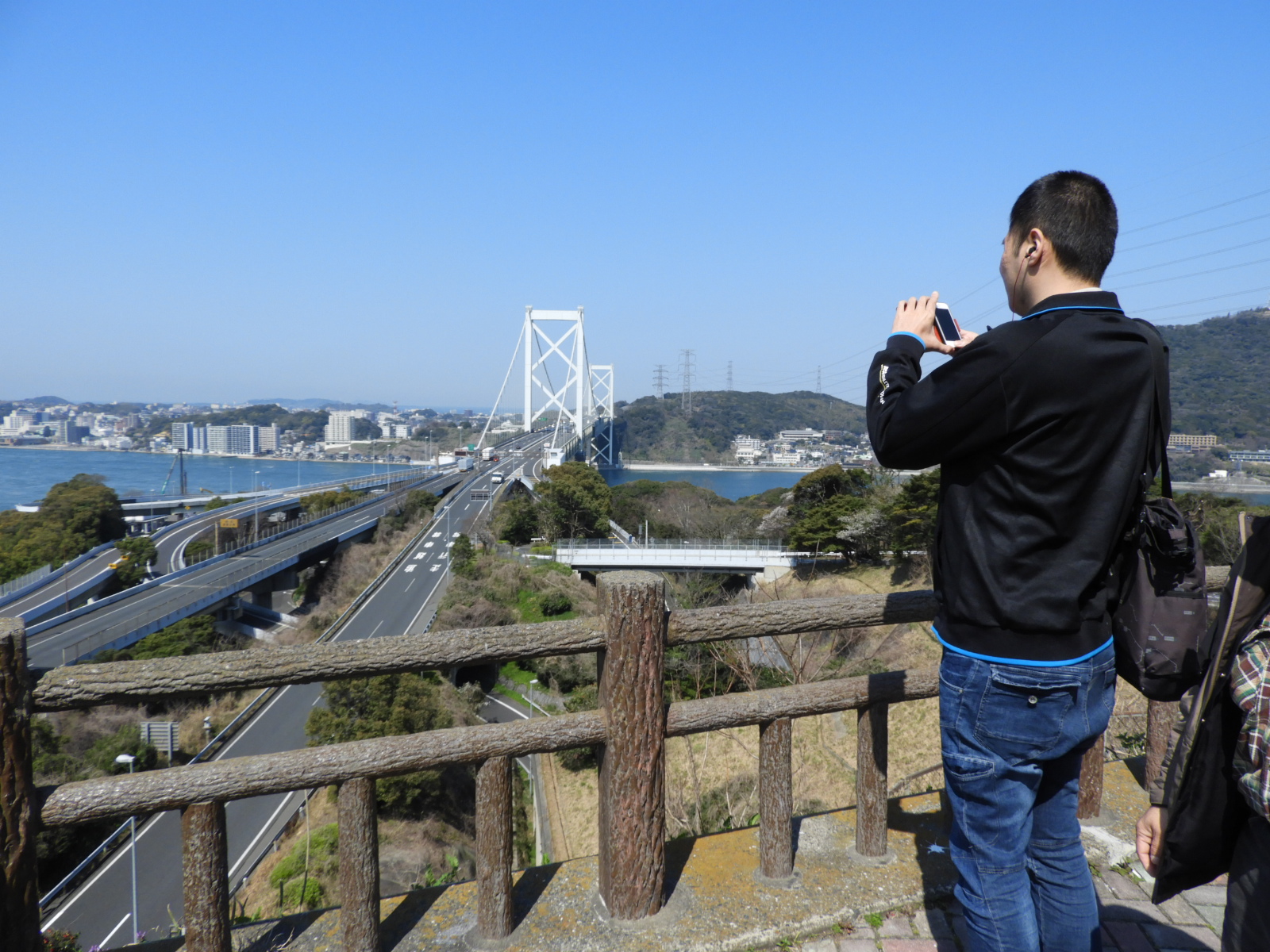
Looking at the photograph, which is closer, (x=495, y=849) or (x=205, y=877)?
(x=205, y=877)

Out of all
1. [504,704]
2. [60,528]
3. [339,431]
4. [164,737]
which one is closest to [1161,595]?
[504,704]

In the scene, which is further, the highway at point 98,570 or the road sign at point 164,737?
the highway at point 98,570

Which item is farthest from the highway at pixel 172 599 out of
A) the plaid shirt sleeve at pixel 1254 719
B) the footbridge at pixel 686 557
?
the plaid shirt sleeve at pixel 1254 719

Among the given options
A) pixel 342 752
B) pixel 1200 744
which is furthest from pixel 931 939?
pixel 342 752

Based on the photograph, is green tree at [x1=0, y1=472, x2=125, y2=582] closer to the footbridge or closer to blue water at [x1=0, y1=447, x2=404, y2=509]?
blue water at [x1=0, y1=447, x2=404, y2=509]

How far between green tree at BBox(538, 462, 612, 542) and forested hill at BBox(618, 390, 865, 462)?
29.3 m

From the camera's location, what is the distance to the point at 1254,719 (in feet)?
3.04

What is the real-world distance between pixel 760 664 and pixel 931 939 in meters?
4.09

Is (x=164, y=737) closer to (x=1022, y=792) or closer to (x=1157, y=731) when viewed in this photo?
(x=1157, y=731)

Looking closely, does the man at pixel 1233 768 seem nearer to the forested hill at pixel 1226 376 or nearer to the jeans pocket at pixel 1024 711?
the jeans pocket at pixel 1024 711

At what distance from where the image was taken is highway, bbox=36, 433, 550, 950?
23.8 ft

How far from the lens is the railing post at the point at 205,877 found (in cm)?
133

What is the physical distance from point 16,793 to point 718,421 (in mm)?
63615

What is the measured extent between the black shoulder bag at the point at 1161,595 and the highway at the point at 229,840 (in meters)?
1.36
